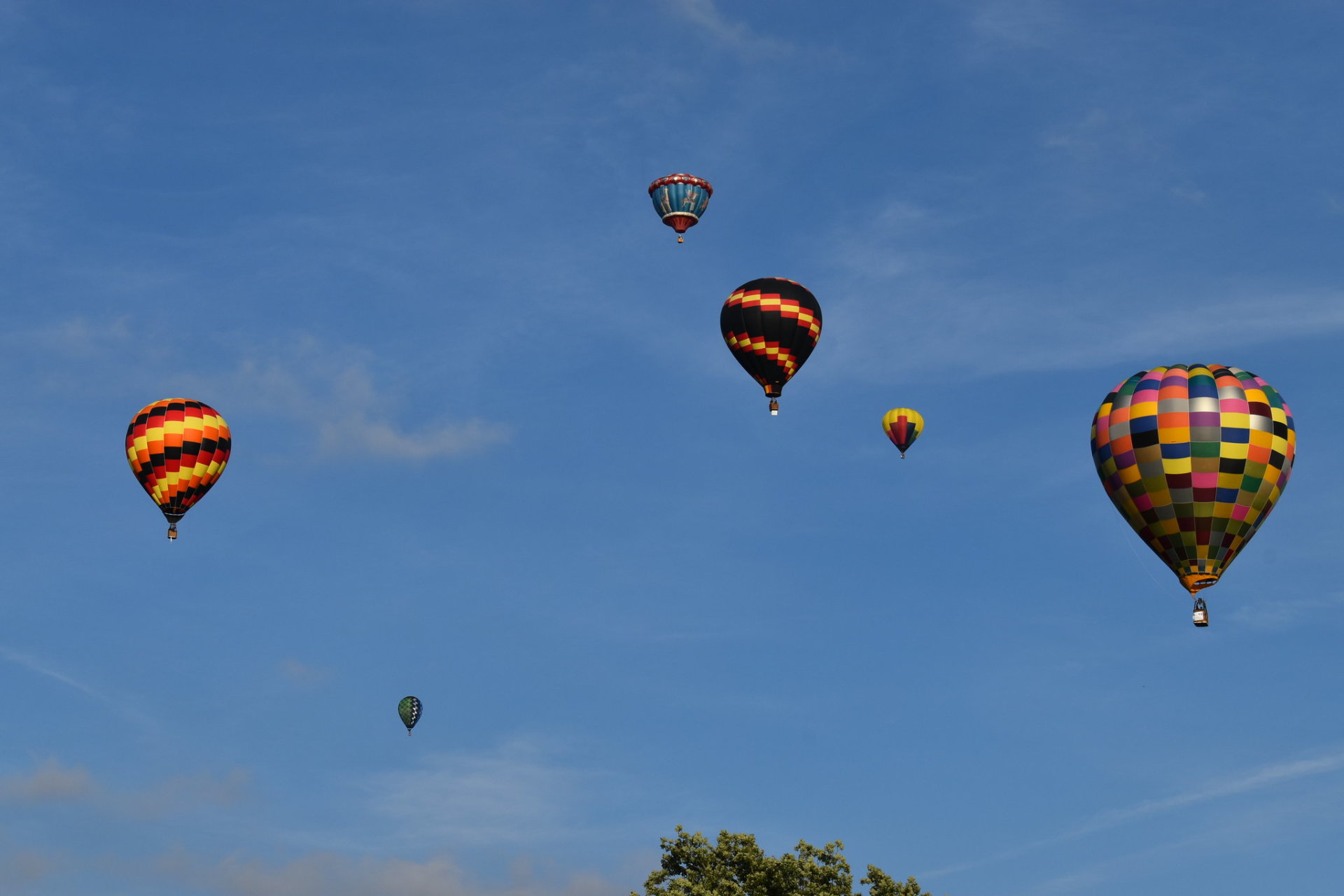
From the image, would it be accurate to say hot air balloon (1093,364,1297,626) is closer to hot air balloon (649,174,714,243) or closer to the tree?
the tree

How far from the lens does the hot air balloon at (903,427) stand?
109 meters

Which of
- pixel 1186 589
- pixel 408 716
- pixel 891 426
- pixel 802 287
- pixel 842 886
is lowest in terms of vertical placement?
pixel 842 886

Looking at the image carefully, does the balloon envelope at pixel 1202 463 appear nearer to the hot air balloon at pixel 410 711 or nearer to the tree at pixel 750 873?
the tree at pixel 750 873

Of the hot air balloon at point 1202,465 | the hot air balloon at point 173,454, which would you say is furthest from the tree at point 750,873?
the hot air balloon at point 173,454

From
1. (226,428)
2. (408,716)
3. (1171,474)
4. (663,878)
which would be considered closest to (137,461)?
(226,428)

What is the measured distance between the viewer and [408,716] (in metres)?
99.9

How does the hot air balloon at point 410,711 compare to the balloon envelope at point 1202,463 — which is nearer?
the balloon envelope at point 1202,463

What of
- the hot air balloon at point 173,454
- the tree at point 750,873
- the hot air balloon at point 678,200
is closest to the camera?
the tree at point 750,873

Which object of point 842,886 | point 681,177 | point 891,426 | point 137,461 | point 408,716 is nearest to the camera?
point 842,886

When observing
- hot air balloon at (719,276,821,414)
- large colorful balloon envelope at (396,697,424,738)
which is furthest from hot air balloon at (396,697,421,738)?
hot air balloon at (719,276,821,414)

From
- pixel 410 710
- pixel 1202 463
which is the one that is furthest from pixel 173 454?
pixel 1202 463

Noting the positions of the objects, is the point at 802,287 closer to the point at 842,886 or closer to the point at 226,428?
the point at 226,428

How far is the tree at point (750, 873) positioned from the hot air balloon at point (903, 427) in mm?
50313

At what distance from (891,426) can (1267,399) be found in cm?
4464
